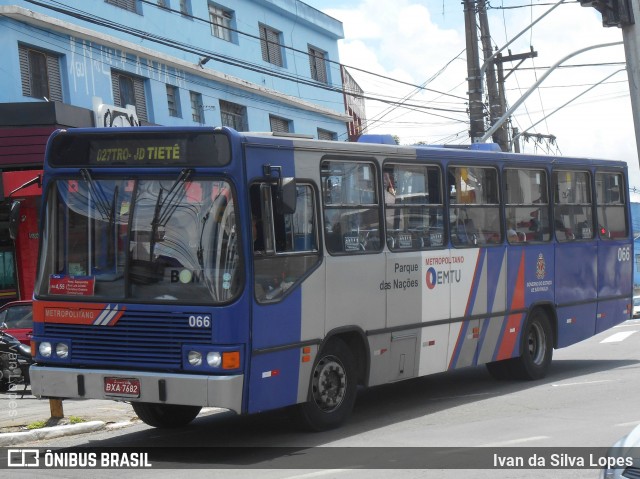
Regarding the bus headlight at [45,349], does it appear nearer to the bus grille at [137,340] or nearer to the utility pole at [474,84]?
the bus grille at [137,340]

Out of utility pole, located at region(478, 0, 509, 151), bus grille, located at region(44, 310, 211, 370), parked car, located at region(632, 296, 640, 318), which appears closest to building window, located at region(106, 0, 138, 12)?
utility pole, located at region(478, 0, 509, 151)

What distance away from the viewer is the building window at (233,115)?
29.2 meters

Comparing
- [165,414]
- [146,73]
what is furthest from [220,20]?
[165,414]

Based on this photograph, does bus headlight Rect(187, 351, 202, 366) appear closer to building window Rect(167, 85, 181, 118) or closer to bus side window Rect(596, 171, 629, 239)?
bus side window Rect(596, 171, 629, 239)

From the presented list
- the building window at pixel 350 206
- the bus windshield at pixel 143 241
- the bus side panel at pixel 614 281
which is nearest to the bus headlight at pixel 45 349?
the bus windshield at pixel 143 241

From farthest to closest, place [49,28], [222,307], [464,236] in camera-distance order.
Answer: [49,28] < [464,236] < [222,307]

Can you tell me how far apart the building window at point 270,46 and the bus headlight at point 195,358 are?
22.1 meters

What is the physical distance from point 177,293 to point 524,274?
646 cm

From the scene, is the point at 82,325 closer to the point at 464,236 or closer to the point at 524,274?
the point at 464,236

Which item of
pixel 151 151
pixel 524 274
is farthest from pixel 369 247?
pixel 524 274

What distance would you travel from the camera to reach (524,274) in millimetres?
14734

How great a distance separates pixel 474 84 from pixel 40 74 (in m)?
10.0

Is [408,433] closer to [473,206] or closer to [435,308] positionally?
[435,308]

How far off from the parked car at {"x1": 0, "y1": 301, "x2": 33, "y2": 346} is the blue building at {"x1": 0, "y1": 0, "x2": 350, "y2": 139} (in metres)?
5.15
